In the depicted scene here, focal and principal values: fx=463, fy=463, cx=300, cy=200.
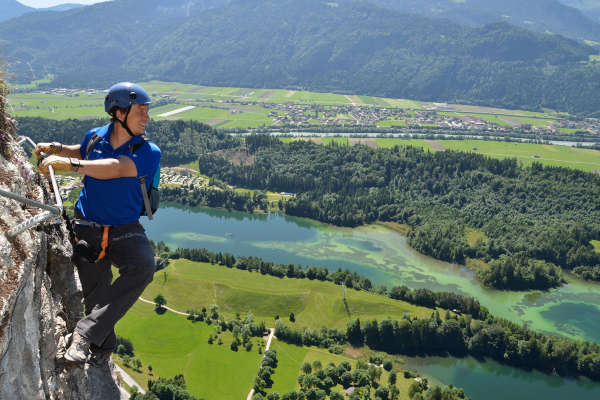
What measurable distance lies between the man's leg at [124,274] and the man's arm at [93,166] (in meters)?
1.05

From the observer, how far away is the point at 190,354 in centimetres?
5691

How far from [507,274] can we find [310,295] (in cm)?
3565

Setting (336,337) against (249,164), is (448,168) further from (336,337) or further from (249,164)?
(336,337)

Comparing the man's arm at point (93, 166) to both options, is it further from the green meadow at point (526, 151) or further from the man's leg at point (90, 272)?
the green meadow at point (526, 151)

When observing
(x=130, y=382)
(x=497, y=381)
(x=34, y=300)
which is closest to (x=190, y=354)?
(x=130, y=382)

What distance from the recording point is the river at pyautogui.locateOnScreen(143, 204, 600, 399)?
59.0 m

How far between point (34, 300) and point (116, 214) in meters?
1.81

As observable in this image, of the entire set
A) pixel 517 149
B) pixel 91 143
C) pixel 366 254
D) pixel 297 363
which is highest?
pixel 91 143

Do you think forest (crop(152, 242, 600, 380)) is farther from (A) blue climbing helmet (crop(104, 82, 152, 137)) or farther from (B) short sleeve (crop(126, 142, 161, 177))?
(A) blue climbing helmet (crop(104, 82, 152, 137))

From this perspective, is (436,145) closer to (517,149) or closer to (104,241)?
(517,149)

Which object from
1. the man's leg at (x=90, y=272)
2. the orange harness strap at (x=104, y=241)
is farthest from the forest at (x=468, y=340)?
the orange harness strap at (x=104, y=241)

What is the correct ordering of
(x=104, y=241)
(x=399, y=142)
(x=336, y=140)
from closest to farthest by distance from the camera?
(x=104, y=241) → (x=399, y=142) → (x=336, y=140)

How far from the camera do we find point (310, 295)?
229 feet

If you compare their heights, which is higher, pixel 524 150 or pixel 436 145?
pixel 524 150
